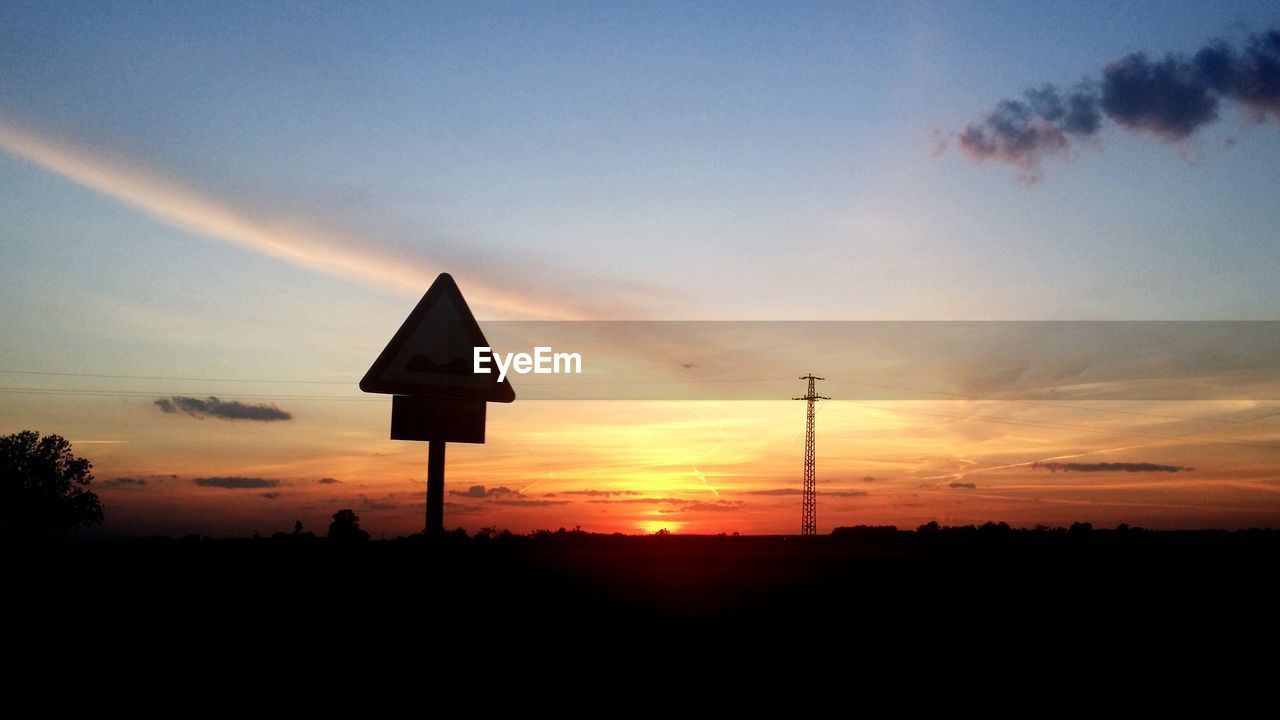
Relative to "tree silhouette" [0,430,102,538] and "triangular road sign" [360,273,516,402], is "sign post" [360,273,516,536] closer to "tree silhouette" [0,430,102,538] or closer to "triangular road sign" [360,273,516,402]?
"triangular road sign" [360,273,516,402]

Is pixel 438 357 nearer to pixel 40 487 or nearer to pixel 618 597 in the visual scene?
pixel 618 597

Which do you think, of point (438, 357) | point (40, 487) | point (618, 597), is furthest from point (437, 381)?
point (40, 487)

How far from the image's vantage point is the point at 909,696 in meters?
5.38

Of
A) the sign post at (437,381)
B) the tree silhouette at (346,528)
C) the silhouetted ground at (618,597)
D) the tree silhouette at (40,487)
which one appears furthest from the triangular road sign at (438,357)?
the tree silhouette at (40,487)

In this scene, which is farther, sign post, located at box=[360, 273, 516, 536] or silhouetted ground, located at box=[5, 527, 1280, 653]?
sign post, located at box=[360, 273, 516, 536]

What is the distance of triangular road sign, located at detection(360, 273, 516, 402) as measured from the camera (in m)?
7.50

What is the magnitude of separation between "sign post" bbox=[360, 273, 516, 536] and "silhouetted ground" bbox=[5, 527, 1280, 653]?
928mm

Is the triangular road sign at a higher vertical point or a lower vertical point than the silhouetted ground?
higher

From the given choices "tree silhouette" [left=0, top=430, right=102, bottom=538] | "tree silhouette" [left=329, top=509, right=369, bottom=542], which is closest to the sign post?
"tree silhouette" [left=329, top=509, right=369, bottom=542]

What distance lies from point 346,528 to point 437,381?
738cm

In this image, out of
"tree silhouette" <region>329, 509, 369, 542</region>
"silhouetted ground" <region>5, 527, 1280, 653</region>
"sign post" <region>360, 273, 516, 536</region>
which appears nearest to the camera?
"silhouetted ground" <region>5, 527, 1280, 653</region>

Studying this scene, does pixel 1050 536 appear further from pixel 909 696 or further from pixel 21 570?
pixel 21 570

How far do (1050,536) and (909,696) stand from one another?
1360cm

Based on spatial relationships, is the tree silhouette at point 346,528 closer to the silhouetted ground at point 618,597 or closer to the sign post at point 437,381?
the silhouetted ground at point 618,597
